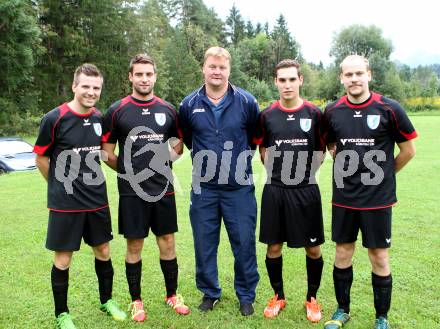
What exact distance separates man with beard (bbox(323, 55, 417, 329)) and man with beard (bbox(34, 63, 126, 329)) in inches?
80.7

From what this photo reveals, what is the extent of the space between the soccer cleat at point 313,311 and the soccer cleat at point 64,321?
6.86 feet

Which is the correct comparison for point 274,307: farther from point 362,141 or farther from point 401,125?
point 401,125

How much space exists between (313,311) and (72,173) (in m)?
2.48

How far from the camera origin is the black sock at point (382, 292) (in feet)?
12.2

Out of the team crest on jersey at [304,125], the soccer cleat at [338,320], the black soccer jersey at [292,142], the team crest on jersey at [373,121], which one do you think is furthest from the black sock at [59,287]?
the team crest on jersey at [373,121]

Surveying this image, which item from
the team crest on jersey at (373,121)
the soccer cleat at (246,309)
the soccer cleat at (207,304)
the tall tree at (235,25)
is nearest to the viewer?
the team crest on jersey at (373,121)

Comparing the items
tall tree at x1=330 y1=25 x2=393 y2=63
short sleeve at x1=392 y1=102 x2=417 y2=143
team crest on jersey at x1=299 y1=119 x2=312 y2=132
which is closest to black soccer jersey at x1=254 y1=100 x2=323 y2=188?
team crest on jersey at x1=299 y1=119 x2=312 y2=132

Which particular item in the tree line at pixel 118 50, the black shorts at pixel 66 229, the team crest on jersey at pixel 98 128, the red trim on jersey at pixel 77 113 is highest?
the tree line at pixel 118 50

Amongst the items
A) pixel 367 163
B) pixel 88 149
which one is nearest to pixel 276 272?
pixel 367 163

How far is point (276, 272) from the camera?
4184mm

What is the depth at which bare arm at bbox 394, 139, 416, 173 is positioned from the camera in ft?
12.2

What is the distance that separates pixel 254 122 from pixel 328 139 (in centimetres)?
69

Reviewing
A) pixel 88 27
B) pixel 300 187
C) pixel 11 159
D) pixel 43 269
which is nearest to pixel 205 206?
pixel 300 187

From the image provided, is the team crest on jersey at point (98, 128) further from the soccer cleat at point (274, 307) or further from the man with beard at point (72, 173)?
the soccer cleat at point (274, 307)
